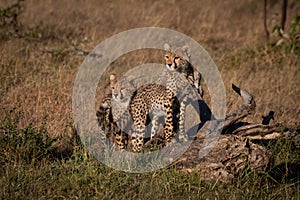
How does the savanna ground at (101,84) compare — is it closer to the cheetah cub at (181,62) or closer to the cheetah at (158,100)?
the cheetah at (158,100)

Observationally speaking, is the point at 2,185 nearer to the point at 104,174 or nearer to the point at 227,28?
the point at 104,174

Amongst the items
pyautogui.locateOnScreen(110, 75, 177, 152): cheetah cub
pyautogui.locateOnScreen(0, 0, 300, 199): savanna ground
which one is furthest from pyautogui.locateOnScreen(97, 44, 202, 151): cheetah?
pyautogui.locateOnScreen(0, 0, 300, 199): savanna ground

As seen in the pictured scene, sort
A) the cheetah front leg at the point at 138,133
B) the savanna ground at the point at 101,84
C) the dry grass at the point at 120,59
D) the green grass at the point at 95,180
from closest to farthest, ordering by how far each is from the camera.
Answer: the green grass at the point at 95,180, the savanna ground at the point at 101,84, the cheetah front leg at the point at 138,133, the dry grass at the point at 120,59

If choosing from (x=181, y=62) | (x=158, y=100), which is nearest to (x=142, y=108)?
(x=158, y=100)

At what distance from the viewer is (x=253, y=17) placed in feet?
36.6

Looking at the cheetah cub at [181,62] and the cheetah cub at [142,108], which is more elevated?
the cheetah cub at [181,62]

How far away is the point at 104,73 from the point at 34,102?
1596mm

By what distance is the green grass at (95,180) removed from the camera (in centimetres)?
382

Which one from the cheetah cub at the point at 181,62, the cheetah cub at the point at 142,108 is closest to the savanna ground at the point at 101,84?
the cheetah cub at the point at 142,108

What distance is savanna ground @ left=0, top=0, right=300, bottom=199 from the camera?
3.92m

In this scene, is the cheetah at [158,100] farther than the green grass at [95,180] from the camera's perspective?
Yes

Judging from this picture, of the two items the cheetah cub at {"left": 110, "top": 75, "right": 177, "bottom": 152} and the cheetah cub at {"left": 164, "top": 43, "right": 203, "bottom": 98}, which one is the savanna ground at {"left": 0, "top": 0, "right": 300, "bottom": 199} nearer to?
the cheetah cub at {"left": 110, "top": 75, "right": 177, "bottom": 152}

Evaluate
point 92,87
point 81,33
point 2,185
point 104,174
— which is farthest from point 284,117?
point 81,33

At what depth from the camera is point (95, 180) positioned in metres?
3.87
